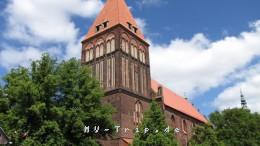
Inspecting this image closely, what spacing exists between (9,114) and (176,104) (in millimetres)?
26411

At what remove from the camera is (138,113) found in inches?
1339

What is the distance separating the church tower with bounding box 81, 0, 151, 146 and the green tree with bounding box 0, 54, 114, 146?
6845 millimetres

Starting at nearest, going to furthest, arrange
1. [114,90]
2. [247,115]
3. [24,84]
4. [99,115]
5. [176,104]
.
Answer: [24,84] < [99,115] < [114,90] < [247,115] < [176,104]

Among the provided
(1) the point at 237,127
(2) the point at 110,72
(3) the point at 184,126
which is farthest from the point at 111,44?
(1) the point at 237,127

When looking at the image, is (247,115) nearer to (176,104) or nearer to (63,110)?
(176,104)

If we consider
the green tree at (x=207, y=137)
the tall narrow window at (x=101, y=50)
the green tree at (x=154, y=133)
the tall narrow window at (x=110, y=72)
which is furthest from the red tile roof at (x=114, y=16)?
the green tree at (x=154, y=133)

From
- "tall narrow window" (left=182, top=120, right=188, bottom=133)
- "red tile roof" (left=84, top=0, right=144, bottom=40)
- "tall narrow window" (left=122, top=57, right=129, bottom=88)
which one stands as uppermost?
"red tile roof" (left=84, top=0, right=144, bottom=40)

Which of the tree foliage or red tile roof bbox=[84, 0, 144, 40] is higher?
red tile roof bbox=[84, 0, 144, 40]

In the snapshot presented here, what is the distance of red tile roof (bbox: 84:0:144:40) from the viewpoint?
1452 inches

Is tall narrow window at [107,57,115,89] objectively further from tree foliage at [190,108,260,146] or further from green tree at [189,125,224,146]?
tree foliage at [190,108,260,146]

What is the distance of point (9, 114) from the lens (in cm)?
2230

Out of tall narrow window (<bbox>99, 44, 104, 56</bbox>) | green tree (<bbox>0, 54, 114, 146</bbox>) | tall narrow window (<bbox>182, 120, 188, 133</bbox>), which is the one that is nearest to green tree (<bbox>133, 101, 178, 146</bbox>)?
green tree (<bbox>0, 54, 114, 146</bbox>)

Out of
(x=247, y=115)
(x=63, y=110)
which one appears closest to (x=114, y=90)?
(x=63, y=110)

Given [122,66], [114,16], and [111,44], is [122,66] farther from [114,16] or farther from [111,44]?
[114,16]
